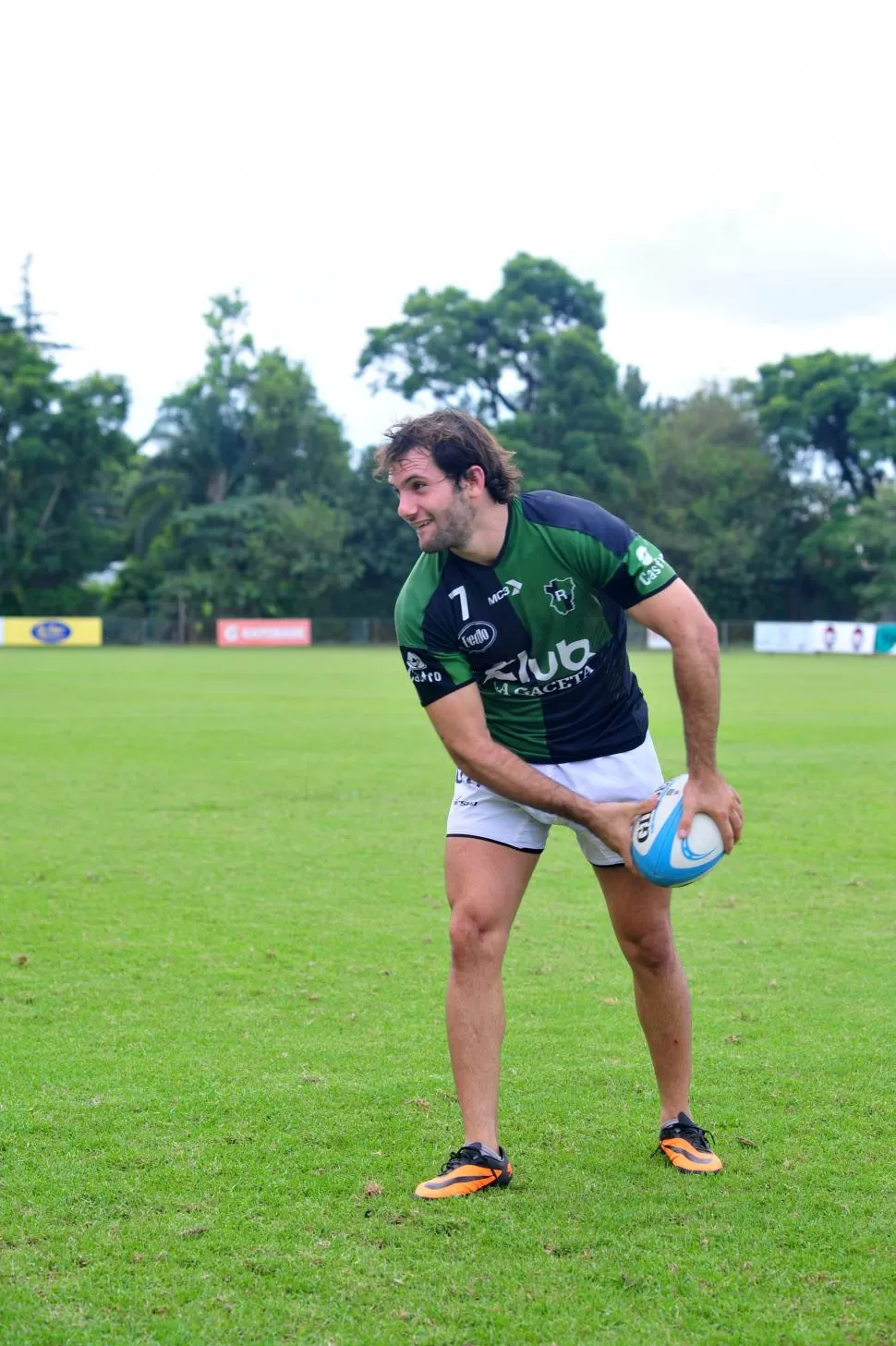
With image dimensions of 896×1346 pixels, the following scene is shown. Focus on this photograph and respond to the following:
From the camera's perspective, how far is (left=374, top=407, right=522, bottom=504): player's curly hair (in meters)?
4.65

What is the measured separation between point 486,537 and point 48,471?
74.5m

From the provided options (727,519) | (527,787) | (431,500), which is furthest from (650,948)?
(727,519)

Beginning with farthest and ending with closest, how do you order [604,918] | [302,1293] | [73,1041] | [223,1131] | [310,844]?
[310,844]
[604,918]
[73,1041]
[223,1131]
[302,1293]

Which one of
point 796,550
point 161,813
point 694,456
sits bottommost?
point 161,813

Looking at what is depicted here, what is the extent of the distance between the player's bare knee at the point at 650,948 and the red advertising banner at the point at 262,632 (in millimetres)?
64154

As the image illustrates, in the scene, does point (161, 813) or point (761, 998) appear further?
point (161, 813)

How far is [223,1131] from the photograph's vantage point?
496cm

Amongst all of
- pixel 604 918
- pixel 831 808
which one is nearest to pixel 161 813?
pixel 604 918

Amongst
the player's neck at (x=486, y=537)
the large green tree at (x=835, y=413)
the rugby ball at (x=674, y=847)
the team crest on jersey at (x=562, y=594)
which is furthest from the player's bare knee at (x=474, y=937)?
the large green tree at (x=835, y=413)

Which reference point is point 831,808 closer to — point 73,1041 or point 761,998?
point 761,998

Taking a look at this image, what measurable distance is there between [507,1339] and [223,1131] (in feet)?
5.72

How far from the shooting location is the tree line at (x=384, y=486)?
2913 inches

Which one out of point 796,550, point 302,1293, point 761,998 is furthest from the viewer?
point 796,550

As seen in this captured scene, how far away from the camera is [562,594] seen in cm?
476
